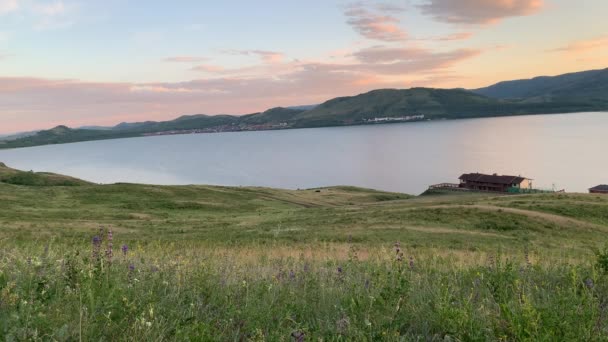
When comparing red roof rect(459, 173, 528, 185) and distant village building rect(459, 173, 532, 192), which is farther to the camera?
distant village building rect(459, 173, 532, 192)

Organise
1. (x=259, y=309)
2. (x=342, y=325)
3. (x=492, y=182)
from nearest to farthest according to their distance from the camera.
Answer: (x=342, y=325)
(x=259, y=309)
(x=492, y=182)

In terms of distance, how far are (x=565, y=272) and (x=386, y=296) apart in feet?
18.1

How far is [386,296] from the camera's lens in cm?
536

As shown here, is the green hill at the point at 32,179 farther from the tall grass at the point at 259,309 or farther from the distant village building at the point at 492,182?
the distant village building at the point at 492,182

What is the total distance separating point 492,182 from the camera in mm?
98750

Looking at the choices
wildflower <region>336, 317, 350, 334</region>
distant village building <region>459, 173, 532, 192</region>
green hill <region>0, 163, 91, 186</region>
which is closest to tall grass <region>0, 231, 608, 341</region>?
wildflower <region>336, 317, 350, 334</region>

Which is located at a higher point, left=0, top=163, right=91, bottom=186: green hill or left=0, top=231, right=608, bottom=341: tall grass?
left=0, top=231, right=608, bottom=341: tall grass

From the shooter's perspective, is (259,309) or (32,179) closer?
(259,309)

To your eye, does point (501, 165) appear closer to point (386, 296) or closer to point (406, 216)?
point (406, 216)

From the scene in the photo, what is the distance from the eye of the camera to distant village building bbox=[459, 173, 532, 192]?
310ft

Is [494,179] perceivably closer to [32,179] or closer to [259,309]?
[32,179]

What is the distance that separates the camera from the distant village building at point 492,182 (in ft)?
310

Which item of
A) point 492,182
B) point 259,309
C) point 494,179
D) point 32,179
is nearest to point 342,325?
point 259,309

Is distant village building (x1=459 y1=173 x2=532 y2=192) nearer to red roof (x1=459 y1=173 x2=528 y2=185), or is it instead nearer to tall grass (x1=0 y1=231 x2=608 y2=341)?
red roof (x1=459 y1=173 x2=528 y2=185)
